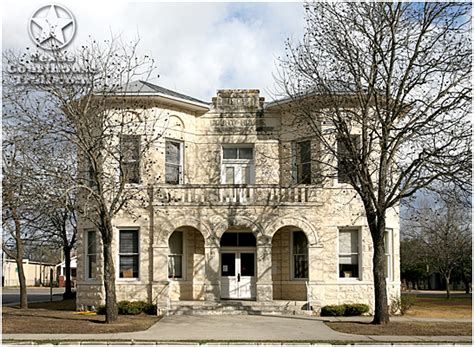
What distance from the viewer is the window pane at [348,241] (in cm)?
2808

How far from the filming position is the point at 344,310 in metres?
26.4

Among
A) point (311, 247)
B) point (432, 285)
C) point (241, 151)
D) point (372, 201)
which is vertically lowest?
point (432, 285)

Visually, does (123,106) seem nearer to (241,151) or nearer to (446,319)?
(241,151)

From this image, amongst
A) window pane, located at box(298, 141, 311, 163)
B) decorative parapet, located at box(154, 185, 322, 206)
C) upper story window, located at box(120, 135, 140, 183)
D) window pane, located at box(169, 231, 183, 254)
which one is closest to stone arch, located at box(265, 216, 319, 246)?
decorative parapet, located at box(154, 185, 322, 206)

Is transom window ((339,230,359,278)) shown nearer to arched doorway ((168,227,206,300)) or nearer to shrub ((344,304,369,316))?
shrub ((344,304,369,316))

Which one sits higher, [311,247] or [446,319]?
[311,247]

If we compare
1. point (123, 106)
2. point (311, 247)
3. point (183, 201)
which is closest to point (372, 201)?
point (311, 247)

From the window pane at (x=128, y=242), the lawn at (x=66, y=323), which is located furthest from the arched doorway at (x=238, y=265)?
the lawn at (x=66, y=323)

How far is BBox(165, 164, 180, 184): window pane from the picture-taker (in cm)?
2905

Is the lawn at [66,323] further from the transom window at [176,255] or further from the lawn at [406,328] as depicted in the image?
the lawn at [406,328]

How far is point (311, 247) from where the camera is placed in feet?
89.8

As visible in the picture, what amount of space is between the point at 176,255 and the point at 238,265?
283cm

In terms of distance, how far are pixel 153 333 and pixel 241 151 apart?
12.8 meters

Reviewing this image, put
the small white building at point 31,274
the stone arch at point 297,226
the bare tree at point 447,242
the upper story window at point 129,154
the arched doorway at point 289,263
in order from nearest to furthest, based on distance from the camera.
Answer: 1. the upper story window at point 129,154
2. the stone arch at point 297,226
3. the arched doorway at point 289,263
4. the bare tree at point 447,242
5. the small white building at point 31,274
